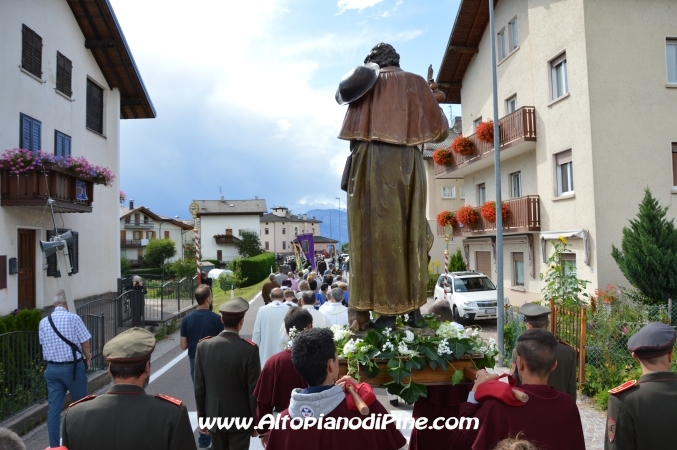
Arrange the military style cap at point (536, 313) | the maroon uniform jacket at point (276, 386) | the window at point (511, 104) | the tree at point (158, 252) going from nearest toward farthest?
the maroon uniform jacket at point (276, 386), the military style cap at point (536, 313), the window at point (511, 104), the tree at point (158, 252)

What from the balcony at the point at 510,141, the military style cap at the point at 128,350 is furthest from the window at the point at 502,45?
the military style cap at the point at 128,350

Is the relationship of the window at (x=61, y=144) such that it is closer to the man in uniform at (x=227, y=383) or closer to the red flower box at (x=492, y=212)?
the man in uniform at (x=227, y=383)

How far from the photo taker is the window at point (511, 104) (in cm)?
2148

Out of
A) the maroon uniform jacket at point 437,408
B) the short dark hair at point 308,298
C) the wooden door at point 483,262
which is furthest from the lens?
the wooden door at point 483,262

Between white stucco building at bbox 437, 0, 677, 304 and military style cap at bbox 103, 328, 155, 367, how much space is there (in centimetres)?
1571

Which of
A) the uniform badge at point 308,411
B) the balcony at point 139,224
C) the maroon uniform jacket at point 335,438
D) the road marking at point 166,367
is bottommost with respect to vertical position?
the road marking at point 166,367

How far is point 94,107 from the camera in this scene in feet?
69.1

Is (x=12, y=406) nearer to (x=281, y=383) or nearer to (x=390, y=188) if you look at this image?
(x=281, y=383)

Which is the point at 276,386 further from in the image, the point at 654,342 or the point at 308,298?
the point at 308,298

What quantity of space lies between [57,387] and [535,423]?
588 centimetres

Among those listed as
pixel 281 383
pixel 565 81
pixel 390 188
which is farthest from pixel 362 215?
pixel 565 81

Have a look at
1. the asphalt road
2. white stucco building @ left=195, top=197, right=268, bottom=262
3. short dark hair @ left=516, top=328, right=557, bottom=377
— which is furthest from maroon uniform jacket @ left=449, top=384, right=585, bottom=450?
white stucco building @ left=195, top=197, right=268, bottom=262

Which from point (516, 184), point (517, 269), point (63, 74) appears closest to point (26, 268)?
point (63, 74)

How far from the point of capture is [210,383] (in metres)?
4.67
